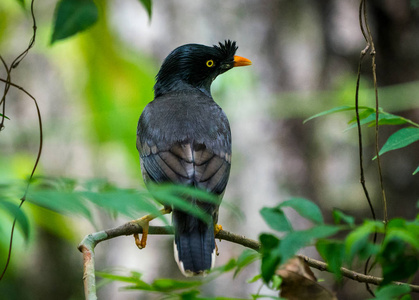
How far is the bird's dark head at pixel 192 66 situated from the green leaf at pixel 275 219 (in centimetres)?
332

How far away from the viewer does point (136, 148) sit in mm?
4191

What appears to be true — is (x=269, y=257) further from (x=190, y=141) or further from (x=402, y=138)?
(x=190, y=141)

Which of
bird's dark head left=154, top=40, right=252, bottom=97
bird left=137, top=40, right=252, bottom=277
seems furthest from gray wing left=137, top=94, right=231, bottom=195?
bird's dark head left=154, top=40, right=252, bottom=97

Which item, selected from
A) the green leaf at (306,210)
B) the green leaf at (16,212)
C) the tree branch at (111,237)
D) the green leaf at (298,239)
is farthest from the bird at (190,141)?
the green leaf at (16,212)

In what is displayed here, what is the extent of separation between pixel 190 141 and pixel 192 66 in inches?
51.4

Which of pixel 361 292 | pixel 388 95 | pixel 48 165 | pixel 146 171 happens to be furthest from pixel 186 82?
pixel 361 292

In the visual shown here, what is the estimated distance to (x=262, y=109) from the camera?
19.1ft

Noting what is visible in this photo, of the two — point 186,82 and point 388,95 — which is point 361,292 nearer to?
point 388,95

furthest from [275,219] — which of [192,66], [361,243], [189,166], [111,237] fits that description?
[192,66]

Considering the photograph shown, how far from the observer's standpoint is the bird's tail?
2.91 m

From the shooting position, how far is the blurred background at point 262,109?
19.4 ft

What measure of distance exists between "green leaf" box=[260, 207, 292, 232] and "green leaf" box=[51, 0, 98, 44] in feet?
2.85

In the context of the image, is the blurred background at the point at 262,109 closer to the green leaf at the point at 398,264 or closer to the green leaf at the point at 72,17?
the green leaf at the point at 72,17

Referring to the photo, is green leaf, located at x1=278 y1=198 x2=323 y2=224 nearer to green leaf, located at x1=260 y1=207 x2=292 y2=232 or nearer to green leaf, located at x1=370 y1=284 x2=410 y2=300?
green leaf, located at x1=260 y1=207 x2=292 y2=232
